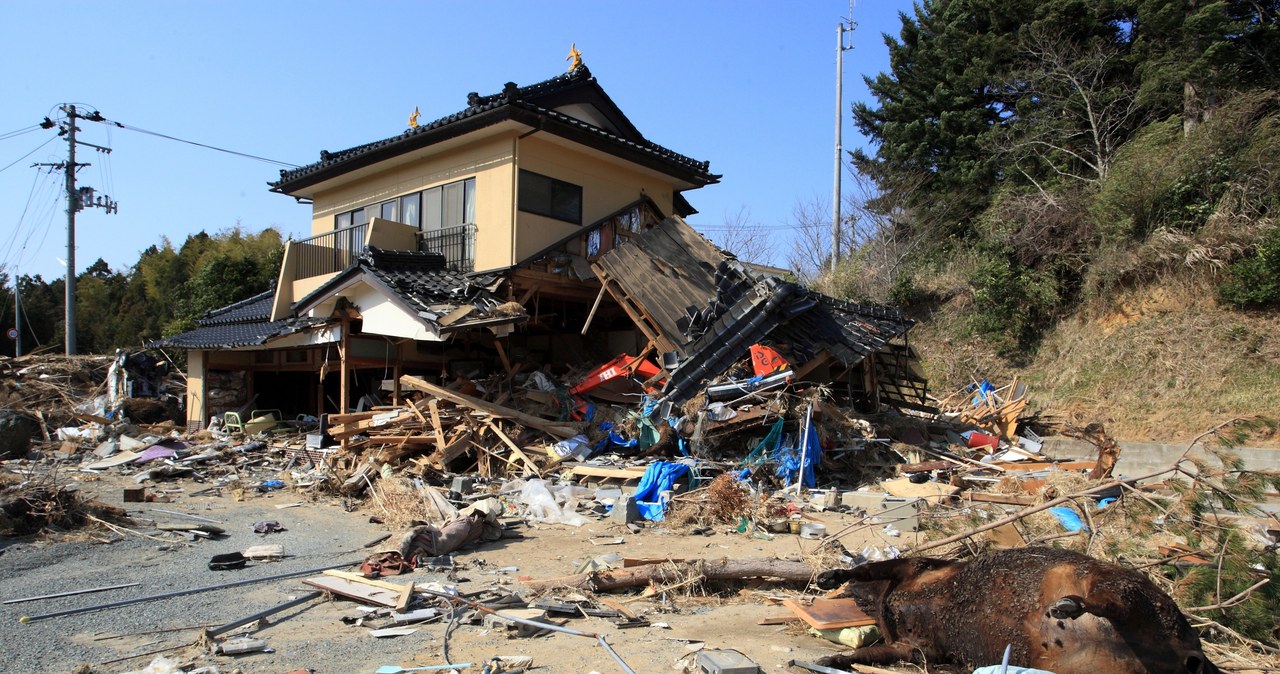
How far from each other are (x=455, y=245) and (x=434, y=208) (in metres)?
1.20

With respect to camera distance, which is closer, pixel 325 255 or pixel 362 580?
pixel 362 580

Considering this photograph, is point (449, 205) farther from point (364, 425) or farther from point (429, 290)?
point (364, 425)

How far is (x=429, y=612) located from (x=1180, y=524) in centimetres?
547

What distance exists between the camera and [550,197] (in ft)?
49.1

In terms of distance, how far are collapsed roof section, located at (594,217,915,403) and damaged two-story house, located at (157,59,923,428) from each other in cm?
3

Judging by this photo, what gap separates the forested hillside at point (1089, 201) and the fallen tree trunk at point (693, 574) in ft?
38.2

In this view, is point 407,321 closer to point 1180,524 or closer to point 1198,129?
point 1180,524

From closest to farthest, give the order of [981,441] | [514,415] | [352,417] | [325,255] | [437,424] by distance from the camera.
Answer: [437,424], [514,415], [352,417], [981,441], [325,255]

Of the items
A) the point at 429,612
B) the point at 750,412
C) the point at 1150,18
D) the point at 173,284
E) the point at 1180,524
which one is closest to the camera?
the point at 1180,524

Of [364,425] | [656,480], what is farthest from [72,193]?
[656,480]

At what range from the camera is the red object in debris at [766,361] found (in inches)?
436

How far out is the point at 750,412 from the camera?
34.8ft

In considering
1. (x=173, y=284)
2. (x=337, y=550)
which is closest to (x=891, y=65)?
(x=337, y=550)

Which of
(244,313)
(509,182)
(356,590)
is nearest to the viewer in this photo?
(356,590)
